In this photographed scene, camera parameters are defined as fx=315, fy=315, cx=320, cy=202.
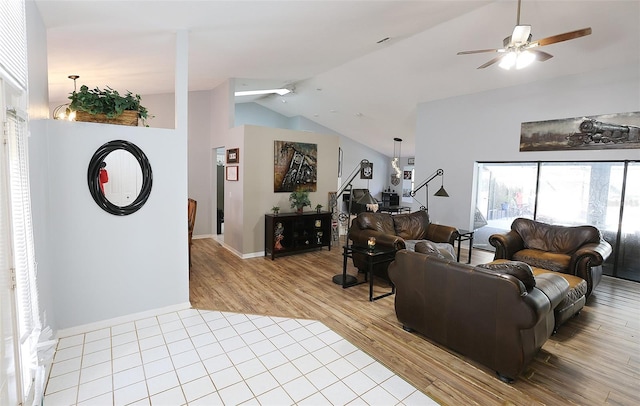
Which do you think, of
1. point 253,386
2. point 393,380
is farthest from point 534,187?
point 253,386

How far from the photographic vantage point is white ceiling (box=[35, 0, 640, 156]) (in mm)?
2941

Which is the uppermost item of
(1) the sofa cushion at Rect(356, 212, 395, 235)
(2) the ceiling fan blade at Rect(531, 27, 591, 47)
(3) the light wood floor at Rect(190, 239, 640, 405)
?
(2) the ceiling fan blade at Rect(531, 27, 591, 47)

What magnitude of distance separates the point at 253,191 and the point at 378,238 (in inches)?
95.1

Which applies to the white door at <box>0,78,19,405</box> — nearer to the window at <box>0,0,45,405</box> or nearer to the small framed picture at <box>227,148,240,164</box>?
the window at <box>0,0,45,405</box>

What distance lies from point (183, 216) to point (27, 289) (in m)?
1.63

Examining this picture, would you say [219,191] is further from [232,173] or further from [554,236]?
[554,236]

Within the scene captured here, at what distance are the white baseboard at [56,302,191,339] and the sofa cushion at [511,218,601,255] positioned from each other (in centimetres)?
468

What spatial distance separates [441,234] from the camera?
4.94 metres

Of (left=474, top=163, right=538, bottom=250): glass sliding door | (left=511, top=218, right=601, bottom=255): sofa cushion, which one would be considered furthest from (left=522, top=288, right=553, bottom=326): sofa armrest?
(left=474, top=163, right=538, bottom=250): glass sliding door

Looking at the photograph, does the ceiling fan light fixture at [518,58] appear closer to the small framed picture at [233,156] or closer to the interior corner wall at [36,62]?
the interior corner wall at [36,62]

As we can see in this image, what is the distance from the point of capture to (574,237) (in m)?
4.20

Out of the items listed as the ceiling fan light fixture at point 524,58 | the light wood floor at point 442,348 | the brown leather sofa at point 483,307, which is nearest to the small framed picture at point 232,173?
the light wood floor at point 442,348

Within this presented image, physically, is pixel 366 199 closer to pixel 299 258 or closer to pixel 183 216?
pixel 299 258

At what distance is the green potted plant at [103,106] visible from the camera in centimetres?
284
